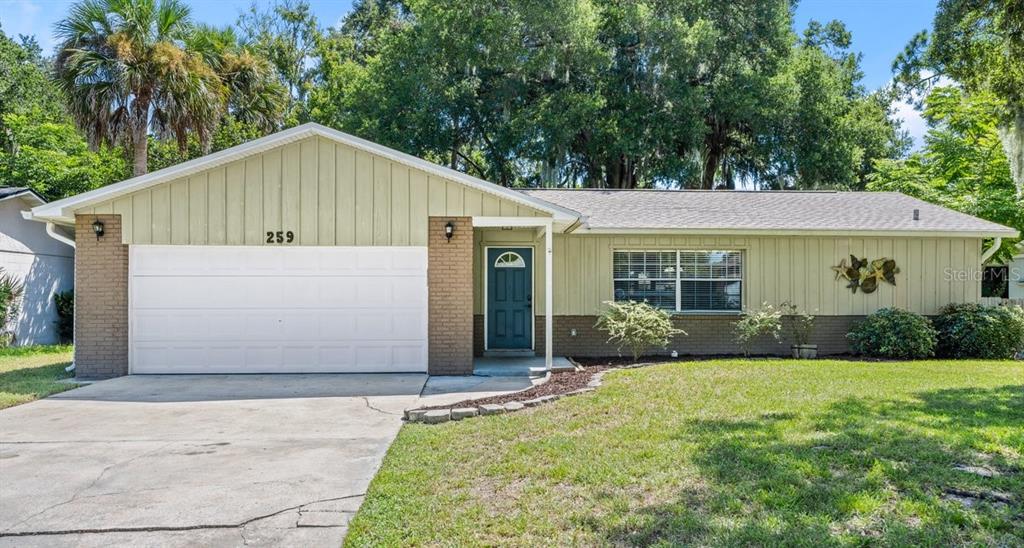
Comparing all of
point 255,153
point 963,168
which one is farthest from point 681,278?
point 963,168

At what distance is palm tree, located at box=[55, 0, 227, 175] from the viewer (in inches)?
531

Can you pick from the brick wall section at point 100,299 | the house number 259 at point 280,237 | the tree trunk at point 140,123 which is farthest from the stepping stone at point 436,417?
the tree trunk at point 140,123

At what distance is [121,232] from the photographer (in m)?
9.48

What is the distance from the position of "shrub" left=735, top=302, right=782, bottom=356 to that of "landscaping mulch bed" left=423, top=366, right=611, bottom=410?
3.37 m

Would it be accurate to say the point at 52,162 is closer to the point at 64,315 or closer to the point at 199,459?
the point at 64,315

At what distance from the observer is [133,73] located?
1359cm

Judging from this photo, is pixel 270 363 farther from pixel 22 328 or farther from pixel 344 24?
pixel 344 24

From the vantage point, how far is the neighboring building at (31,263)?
14633 millimetres

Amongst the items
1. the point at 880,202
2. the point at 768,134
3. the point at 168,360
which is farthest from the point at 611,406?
the point at 768,134

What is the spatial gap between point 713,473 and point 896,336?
854cm

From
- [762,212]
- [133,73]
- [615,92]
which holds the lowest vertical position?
[762,212]

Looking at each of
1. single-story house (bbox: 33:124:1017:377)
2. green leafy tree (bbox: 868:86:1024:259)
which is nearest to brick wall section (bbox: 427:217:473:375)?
single-story house (bbox: 33:124:1017:377)

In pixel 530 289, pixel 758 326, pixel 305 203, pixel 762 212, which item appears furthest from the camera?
pixel 762 212

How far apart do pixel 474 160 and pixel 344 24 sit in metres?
11.5
